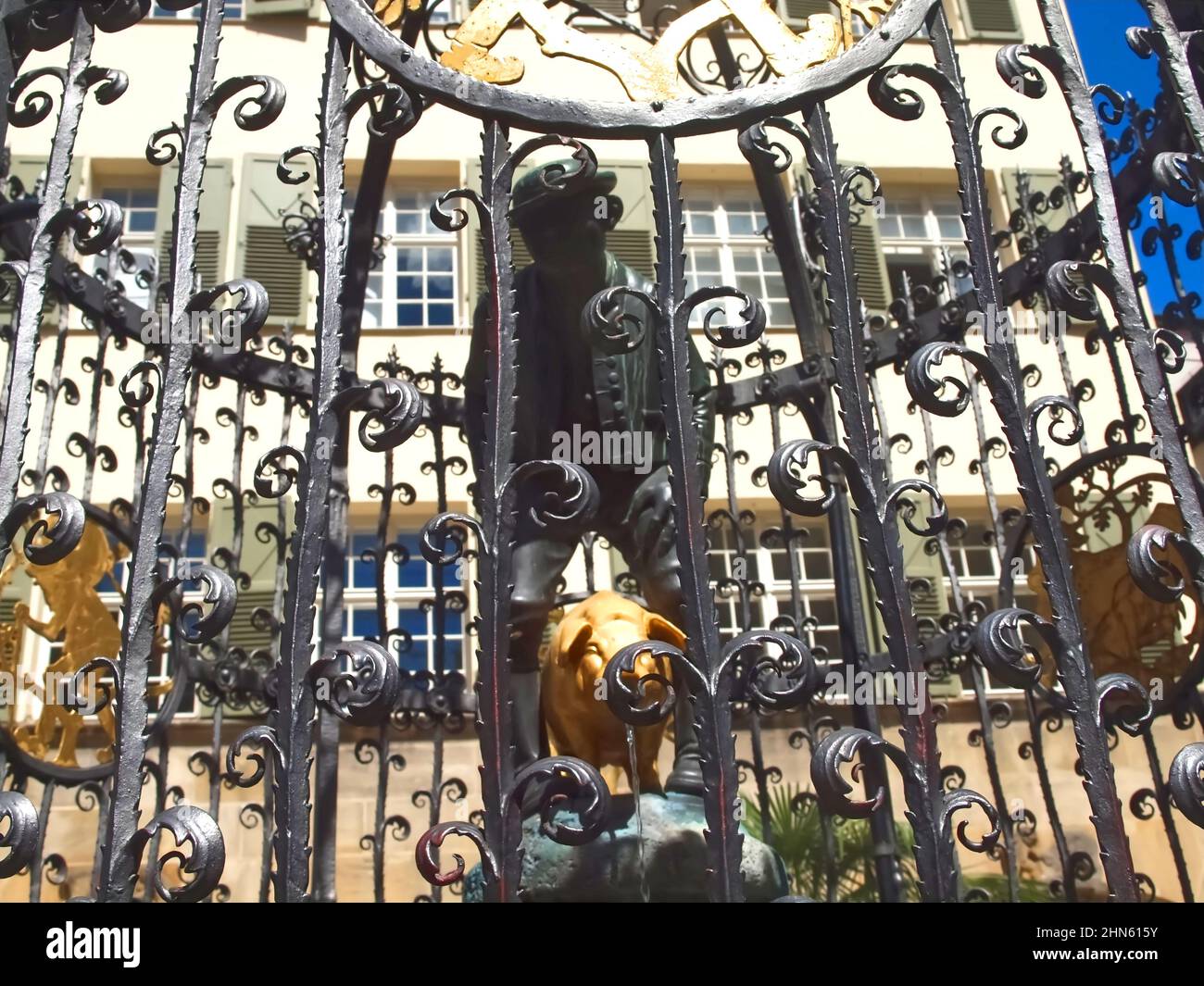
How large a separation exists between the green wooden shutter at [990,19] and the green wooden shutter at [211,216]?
24.6 ft

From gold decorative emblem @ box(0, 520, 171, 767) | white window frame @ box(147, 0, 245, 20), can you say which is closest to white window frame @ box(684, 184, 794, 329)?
white window frame @ box(147, 0, 245, 20)

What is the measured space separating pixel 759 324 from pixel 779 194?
7.78 ft

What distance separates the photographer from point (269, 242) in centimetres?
1048

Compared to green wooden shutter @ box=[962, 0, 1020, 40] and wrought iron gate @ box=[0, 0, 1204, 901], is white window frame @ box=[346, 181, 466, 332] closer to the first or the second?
green wooden shutter @ box=[962, 0, 1020, 40]

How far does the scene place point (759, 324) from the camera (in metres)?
2.29

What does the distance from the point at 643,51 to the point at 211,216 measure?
857 cm

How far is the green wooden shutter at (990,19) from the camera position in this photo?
40.1 ft

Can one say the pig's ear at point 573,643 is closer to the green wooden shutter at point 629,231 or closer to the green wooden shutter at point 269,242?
the green wooden shutter at point 629,231

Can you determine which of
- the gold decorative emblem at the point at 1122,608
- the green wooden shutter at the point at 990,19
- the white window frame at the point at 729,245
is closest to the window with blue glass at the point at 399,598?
the white window frame at the point at 729,245

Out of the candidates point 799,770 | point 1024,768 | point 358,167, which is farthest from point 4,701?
point 358,167

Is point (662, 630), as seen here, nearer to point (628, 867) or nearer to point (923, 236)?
point (628, 867)

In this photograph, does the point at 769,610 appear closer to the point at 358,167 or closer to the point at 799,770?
the point at 799,770

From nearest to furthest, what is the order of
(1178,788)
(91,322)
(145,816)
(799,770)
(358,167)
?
(1178,788) → (91,322) → (145,816) → (799,770) → (358,167)

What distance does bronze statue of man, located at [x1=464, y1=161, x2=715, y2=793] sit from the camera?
3.47m
